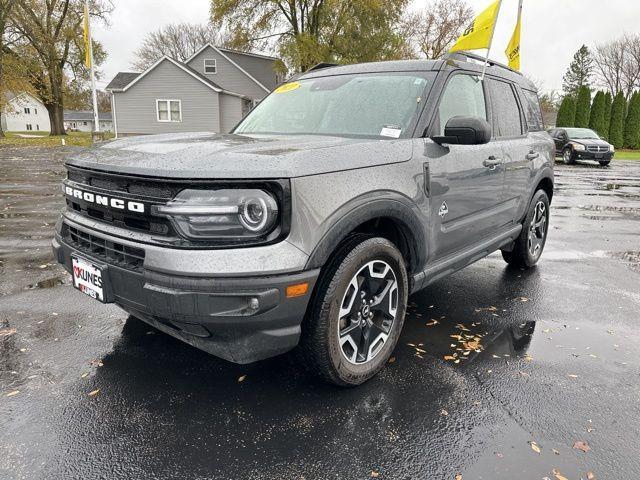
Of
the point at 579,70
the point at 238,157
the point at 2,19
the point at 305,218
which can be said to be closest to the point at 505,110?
the point at 305,218

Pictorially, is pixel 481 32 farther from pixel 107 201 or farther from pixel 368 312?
pixel 107 201

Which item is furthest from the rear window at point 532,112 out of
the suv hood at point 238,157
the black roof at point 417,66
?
the suv hood at point 238,157

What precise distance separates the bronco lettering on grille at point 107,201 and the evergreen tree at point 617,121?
38827 millimetres

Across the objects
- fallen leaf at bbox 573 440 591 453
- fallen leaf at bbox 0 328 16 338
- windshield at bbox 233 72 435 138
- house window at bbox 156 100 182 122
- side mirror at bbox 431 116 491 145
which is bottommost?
fallen leaf at bbox 573 440 591 453

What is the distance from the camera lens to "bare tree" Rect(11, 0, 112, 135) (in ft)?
114

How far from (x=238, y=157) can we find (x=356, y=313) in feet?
3.69

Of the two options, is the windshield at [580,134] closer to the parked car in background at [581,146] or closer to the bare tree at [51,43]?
the parked car in background at [581,146]

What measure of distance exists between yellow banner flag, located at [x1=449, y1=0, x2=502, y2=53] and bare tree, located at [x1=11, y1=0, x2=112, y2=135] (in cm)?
3919

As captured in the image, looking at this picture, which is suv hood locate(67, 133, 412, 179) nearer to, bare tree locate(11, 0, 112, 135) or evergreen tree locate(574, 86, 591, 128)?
evergreen tree locate(574, 86, 591, 128)

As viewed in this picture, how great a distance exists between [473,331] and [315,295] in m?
1.75

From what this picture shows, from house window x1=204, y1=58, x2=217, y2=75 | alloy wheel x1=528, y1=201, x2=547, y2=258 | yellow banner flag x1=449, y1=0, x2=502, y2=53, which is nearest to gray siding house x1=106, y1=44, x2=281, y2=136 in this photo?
house window x1=204, y1=58, x2=217, y2=75

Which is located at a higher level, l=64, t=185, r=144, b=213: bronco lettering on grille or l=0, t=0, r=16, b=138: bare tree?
l=0, t=0, r=16, b=138: bare tree

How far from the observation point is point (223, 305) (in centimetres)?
219

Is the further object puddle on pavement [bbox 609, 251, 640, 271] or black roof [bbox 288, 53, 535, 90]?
puddle on pavement [bbox 609, 251, 640, 271]
